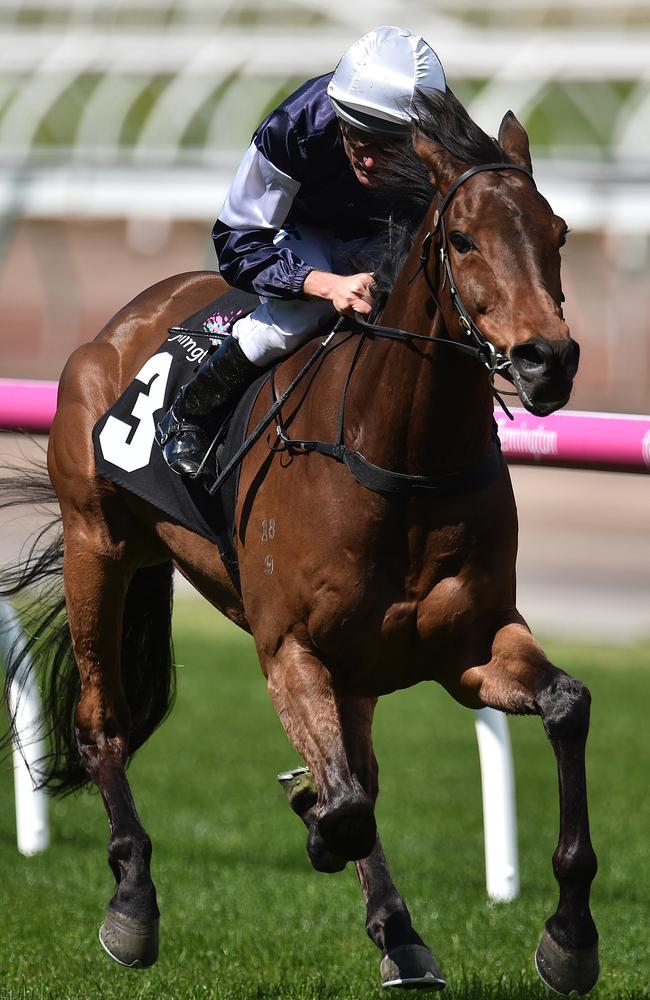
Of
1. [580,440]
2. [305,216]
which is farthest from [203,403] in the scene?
[580,440]

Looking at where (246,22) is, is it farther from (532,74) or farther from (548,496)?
(548,496)

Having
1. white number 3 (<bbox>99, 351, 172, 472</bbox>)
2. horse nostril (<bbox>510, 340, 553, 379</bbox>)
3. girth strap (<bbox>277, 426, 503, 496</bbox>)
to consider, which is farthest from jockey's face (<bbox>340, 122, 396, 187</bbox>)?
white number 3 (<bbox>99, 351, 172, 472</bbox>)

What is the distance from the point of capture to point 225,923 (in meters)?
4.91

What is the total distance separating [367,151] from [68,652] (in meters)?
2.05

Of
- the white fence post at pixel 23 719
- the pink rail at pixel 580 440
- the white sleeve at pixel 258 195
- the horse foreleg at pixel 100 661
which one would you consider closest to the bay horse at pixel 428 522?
the white sleeve at pixel 258 195

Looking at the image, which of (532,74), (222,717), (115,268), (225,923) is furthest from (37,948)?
(115,268)

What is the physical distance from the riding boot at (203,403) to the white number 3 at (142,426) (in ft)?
0.62

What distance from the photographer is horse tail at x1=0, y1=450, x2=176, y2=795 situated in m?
4.85

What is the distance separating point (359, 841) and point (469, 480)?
788mm

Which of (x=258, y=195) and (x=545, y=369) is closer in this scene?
(x=545, y=369)

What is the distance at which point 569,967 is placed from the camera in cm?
332

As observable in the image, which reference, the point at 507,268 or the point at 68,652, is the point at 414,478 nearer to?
the point at 507,268

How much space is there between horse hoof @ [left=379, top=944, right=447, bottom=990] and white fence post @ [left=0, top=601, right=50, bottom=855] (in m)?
1.51

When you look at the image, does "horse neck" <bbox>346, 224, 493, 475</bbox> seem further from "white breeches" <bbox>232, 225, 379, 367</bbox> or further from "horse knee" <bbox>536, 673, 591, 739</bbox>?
"horse knee" <bbox>536, 673, 591, 739</bbox>
